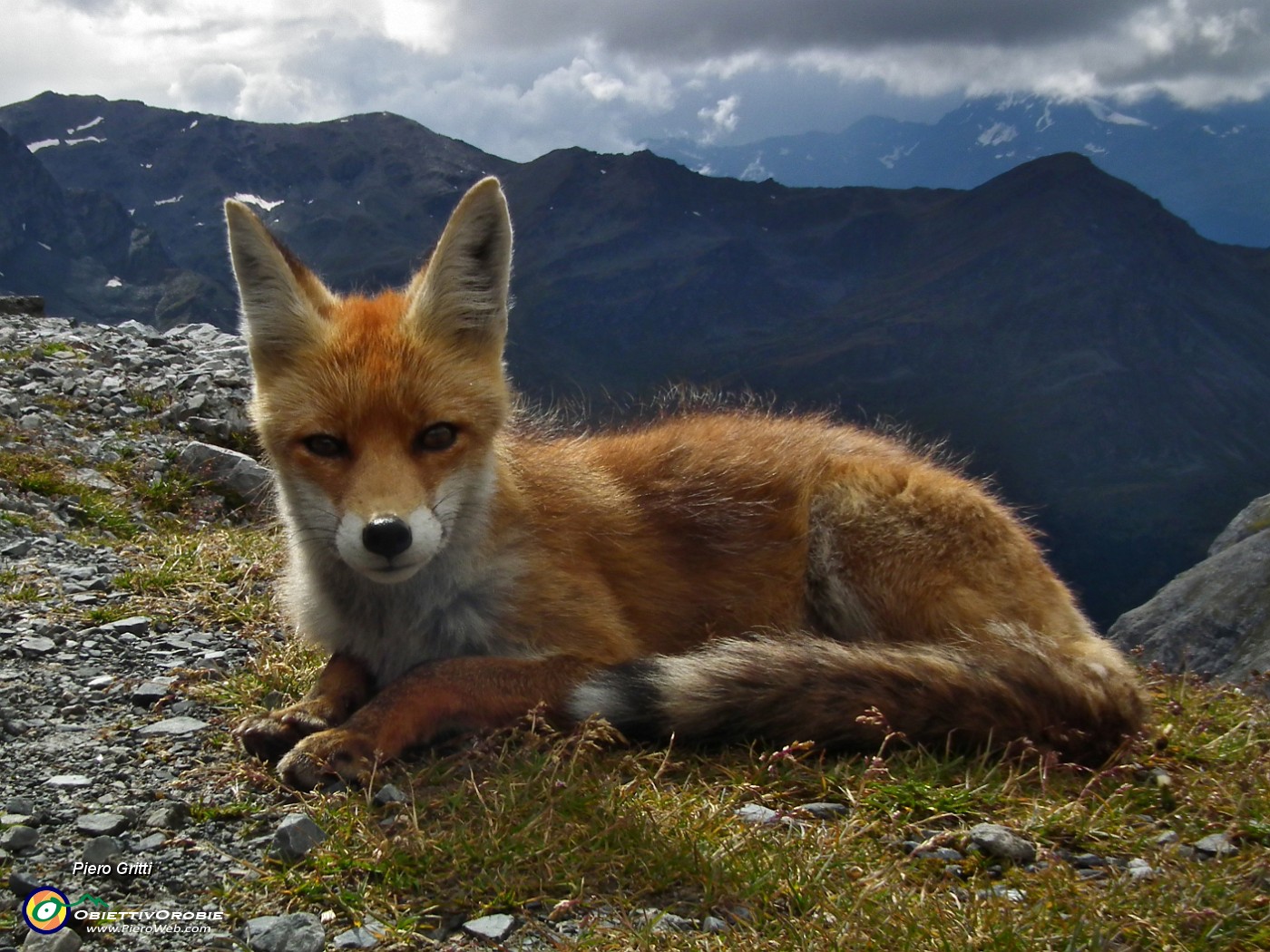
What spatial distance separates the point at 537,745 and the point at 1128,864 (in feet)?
6.45

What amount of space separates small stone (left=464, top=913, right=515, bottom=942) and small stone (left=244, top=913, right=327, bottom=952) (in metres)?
0.37

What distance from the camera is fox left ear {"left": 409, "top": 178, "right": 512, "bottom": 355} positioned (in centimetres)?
382

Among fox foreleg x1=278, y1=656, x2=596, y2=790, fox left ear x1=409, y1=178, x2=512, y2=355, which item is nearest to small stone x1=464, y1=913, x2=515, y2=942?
fox foreleg x1=278, y1=656, x2=596, y2=790

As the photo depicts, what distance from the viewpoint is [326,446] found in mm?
3420

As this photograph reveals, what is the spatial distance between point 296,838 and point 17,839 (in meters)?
0.81

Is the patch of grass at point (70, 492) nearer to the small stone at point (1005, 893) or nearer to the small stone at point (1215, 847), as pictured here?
the small stone at point (1005, 893)

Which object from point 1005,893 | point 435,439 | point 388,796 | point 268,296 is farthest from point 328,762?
point 1005,893

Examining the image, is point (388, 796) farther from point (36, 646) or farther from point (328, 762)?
point (36, 646)

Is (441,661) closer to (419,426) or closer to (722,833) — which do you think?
(419,426)

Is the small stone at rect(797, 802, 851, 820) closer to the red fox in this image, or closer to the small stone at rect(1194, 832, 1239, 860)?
the red fox

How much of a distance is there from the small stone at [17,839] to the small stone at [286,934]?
85 centimetres

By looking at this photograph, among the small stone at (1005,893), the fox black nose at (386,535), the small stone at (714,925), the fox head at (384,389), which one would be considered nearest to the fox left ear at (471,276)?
the fox head at (384,389)

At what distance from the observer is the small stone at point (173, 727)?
3.62 m

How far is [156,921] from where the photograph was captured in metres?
2.43
